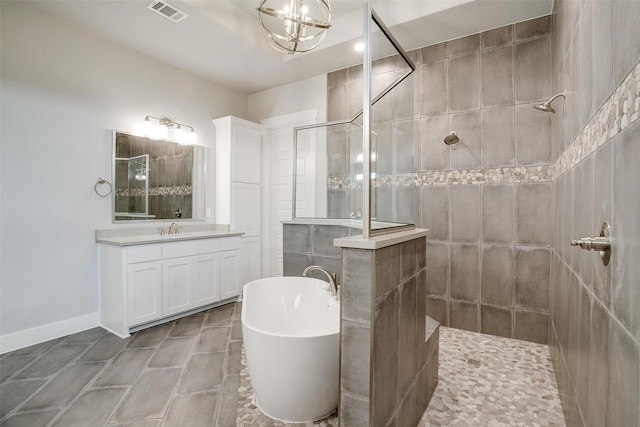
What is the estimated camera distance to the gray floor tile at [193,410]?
1.59 m

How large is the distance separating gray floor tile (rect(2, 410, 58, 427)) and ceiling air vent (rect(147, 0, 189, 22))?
2965 mm

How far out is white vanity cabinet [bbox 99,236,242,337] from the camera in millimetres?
2670

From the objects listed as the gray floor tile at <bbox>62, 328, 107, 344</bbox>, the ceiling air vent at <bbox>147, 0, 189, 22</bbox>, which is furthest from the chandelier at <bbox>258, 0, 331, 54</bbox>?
the gray floor tile at <bbox>62, 328, 107, 344</bbox>

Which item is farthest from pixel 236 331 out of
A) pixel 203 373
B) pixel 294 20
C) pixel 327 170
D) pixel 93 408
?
pixel 294 20

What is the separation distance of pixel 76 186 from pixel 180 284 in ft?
4.34

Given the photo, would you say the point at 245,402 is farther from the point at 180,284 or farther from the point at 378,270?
the point at 180,284

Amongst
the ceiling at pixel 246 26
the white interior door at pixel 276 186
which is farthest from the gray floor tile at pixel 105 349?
the ceiling at pixel 246 26

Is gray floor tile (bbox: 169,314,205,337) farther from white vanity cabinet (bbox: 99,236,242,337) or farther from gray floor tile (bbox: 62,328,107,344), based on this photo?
gray floor tile (bbox: 62,328,107,344)

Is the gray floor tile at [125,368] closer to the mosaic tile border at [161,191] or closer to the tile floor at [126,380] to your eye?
the tile floor at [126,380]

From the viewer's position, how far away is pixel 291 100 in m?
4.15

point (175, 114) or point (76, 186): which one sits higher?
point (175, 114)

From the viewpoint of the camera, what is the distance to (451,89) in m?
2.91

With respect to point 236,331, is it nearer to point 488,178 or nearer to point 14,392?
point 14,392

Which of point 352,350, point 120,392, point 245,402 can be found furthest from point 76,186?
point 352,350
